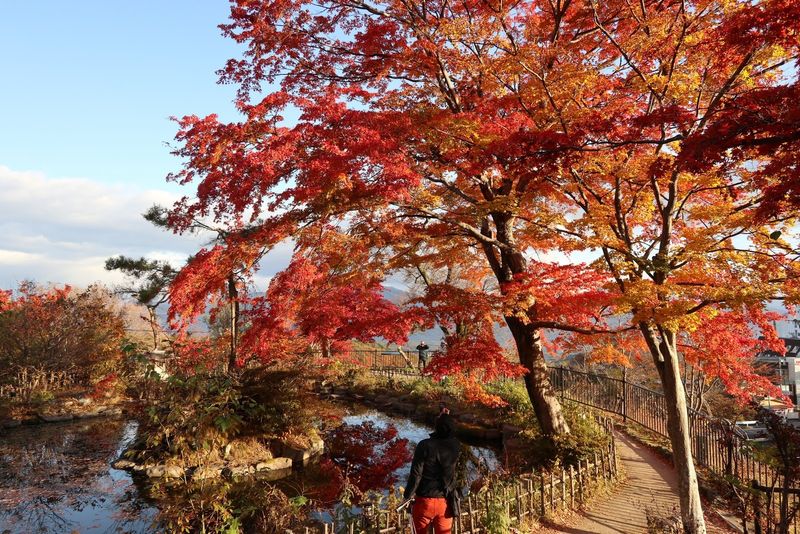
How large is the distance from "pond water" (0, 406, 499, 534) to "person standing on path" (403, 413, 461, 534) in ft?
9.66

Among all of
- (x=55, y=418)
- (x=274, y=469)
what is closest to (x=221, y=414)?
(x=274, y=469)

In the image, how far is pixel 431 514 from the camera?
4812mm

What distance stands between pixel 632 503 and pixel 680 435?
1679 millimetres

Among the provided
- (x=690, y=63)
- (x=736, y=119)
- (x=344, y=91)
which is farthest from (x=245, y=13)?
(x=736, y=119)

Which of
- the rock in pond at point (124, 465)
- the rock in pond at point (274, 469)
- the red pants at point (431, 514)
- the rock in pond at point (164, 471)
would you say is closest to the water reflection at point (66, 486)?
the rock in pond at point (124, 465)

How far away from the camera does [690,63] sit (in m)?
6.83

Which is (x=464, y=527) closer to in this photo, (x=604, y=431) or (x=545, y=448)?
(x=545, y=448)

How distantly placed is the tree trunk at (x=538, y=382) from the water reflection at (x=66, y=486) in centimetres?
741

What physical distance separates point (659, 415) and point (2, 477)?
47.8 ft

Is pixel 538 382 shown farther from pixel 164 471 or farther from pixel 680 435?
pixel 164 471

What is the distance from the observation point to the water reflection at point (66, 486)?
7.78 metres

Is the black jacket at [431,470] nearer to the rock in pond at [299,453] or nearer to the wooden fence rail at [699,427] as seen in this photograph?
the wooden fence rail at [699,427]

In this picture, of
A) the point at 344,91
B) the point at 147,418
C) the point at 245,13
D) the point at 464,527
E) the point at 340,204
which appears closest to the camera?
the point at 464,527

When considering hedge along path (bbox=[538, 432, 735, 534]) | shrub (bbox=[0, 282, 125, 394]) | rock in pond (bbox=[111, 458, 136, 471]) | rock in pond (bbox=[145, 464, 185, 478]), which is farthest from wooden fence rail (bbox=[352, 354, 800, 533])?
shrub (bbox=[0, 282, 125, 394])
